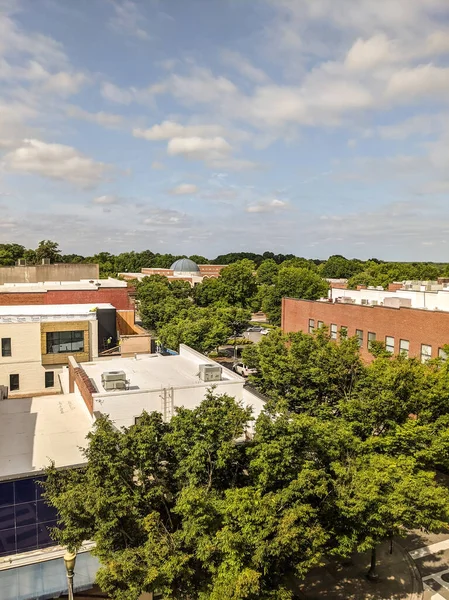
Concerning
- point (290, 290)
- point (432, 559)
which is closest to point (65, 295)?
point (432, 559)

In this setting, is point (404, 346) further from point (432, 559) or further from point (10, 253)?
point (10, 253)

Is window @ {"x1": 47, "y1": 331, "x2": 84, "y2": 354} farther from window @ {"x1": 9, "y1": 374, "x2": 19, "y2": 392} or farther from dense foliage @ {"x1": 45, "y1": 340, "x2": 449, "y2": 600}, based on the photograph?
dense foliage @ {"x1": 45, "y1": 340, "x2": 449, "y2": 600}

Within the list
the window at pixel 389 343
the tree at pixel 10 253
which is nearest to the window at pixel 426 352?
the window at pixel 389 343

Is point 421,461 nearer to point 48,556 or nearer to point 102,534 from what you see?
point 102,534

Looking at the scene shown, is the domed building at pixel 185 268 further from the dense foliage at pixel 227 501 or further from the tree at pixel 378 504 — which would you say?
the tree at pixel 378 504

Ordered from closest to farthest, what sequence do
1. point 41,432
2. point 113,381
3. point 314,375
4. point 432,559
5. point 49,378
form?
point 432,559
point 41,432
point 113,381
point 314,375
point 49,378

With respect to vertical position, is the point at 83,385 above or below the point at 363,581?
above

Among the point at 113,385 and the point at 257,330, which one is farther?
the point at 257,330
